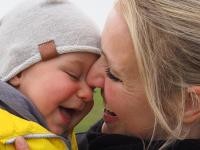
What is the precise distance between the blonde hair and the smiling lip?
0.29 meters

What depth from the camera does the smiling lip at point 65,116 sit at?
50.4 inches

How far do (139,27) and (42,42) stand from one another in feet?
1.04

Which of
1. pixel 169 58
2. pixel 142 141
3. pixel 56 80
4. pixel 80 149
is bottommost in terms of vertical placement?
pixel 80 149

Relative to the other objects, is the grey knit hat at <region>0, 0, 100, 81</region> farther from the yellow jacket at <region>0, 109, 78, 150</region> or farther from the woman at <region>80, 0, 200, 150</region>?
the yellow jacket at <region>0, 109, 78, 150</region>

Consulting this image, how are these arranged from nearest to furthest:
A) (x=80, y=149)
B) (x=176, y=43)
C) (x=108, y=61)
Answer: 1. (x=176, y=43)
2. (x=108, y=61)
3. (x=80, y=149)

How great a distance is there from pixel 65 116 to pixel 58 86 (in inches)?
3.8

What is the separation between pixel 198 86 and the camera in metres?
1.09

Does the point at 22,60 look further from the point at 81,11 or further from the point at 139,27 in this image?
the point at 139,27

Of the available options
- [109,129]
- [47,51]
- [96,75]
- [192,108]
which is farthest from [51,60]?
[192,108]

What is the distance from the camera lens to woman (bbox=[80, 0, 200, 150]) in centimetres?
107

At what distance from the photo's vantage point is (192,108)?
113 cm

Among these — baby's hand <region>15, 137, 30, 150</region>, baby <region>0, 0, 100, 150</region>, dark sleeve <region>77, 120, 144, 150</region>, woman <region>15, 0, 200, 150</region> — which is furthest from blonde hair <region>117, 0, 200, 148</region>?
baby's hand <region>15, 137, 30, 150</region>

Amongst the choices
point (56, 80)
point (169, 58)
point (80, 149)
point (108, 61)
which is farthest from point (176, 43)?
point (80, 149)

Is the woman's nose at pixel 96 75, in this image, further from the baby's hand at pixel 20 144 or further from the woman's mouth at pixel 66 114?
the baby's hand at pixel 20 144
